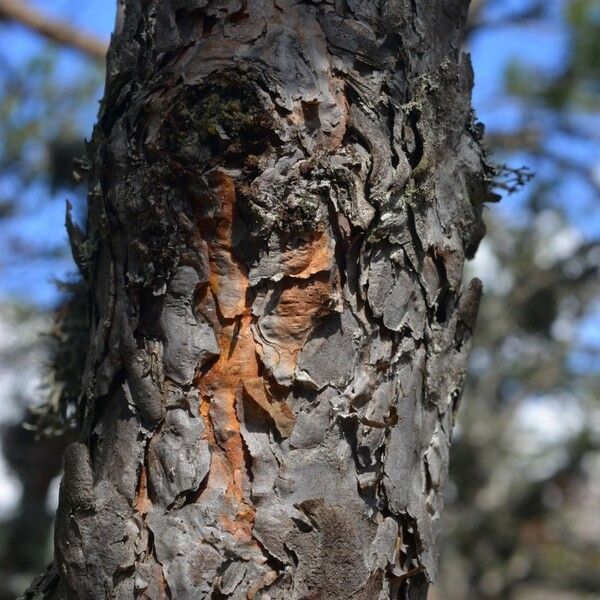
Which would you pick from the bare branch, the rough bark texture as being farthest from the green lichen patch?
the bare branch

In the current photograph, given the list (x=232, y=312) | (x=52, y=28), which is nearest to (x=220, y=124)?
(x=232, y=312)

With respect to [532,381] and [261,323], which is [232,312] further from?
[532,381]

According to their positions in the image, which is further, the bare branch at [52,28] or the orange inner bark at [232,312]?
the bare branch at [52,28]

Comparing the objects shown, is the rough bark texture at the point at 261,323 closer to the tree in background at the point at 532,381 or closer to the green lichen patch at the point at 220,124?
the green lichen patch at the point at 220,124

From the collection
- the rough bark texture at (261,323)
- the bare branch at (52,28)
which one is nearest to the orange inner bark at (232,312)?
the rough bark texture at (261,323)

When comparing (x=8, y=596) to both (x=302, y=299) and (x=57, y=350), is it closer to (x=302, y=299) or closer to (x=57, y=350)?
(x=57, y=350)

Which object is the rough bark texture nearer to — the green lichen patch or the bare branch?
the green lichen patch

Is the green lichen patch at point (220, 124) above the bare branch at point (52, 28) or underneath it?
underneath
